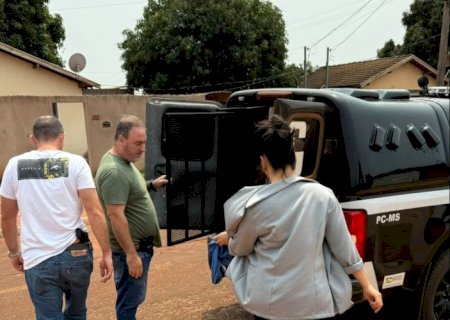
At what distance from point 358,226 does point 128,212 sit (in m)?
1.44

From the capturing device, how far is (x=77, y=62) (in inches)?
611

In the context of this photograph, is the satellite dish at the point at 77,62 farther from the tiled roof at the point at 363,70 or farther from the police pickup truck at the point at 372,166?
the tiled roof at the point at 363,70

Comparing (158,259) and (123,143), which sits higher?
(123,143)

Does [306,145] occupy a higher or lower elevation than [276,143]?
lower

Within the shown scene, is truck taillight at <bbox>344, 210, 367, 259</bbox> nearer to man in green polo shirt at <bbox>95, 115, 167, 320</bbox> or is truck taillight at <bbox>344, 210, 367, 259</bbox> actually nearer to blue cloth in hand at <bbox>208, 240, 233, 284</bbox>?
blue cloth in hand at <bbox>208, 240, 233, 284</bbox>

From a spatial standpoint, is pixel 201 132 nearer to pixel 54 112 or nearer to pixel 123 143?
pixel 123 143

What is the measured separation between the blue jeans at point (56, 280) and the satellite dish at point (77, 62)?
45.3 ft

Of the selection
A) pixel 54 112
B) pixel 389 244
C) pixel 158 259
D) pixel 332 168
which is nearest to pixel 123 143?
pixel 332 168

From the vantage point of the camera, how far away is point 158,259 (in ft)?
19.0

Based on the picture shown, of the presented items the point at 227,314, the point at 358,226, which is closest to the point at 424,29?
the point at 227,314

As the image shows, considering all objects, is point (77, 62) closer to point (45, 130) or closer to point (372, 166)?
point (45, 130)

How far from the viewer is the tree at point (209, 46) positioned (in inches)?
865

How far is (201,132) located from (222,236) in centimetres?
138

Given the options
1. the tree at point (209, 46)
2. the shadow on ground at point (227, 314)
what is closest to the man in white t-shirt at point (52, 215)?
the shadow on ground at point (227, 314)
